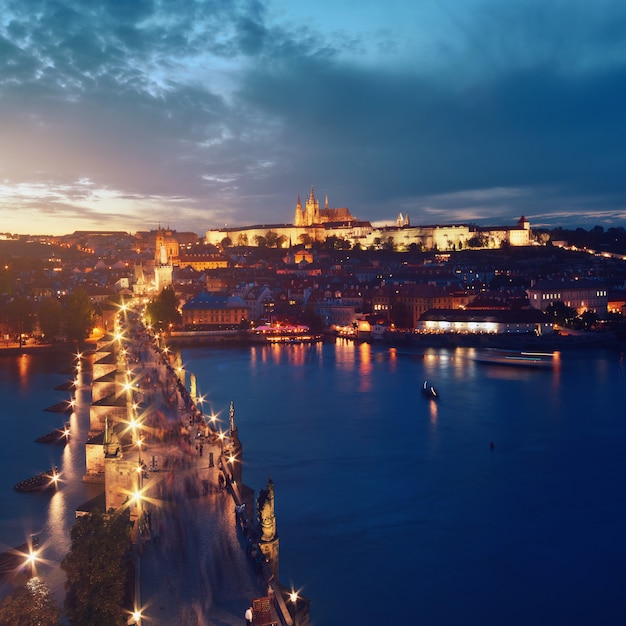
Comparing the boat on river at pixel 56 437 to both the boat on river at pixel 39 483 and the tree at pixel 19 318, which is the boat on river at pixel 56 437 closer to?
the boat on river at pixel 39 483

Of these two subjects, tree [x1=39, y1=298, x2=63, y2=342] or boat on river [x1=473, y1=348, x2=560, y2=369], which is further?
tree [x1=39, y1=298, x2=63, y2=342]

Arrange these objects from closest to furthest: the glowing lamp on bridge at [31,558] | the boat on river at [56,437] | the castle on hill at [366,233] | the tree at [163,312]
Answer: the glowing lamp on bridge at [31,558], the boat on river at [56,437], the tree at [163,312], the castle on hill at [366,233]

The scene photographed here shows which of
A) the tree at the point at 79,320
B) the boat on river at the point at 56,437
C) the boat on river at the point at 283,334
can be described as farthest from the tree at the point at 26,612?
the boat on river at the point at 283,334

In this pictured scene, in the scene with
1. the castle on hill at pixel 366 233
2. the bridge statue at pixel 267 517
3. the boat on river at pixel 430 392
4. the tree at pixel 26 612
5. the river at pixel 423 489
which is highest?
the castle on hill at pixel 366 233

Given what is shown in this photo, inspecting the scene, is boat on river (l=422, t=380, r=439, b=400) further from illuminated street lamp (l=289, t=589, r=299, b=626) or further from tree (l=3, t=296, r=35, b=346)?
tree (l=3, t=296, r=35, b=346)

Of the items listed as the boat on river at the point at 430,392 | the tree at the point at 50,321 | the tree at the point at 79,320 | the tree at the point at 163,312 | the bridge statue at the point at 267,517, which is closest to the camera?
the bridge statue at the point at 267,517

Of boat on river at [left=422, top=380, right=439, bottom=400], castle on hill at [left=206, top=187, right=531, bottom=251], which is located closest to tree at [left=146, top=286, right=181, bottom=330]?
boat on river at [left=422, top=380, right=439, bottom=400]
